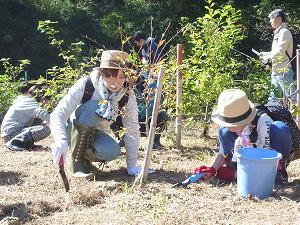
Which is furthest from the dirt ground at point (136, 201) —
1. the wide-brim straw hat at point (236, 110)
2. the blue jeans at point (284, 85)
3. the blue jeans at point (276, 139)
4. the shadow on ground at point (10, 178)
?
the blue jeans at point (284, 85)

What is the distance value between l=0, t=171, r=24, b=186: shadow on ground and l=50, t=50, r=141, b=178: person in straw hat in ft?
1.49

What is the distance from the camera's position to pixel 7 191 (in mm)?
3648

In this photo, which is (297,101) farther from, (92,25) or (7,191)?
(92,25)

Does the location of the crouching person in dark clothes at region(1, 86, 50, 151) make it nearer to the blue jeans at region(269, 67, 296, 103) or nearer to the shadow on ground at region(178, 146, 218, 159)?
the shadow on ground at region(178, 146, 218, 159)

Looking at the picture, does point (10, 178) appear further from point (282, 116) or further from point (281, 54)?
point (281, 54)

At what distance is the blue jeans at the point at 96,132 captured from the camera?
3.73 metres

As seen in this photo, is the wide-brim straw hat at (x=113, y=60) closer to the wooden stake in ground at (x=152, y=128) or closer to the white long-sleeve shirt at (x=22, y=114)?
the wooden stake in ground at (x=152, y=128)

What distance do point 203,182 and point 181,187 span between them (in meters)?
0.20

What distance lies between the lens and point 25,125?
5.88 metres

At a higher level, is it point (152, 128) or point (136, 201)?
point (152, 128)

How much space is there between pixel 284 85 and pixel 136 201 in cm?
274

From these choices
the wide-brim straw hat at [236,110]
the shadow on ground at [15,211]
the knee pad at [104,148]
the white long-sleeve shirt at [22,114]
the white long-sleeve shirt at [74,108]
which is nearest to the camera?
the shadow on ground at [15,211]

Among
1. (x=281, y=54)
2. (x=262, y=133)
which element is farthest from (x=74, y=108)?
(x=281, y=54)

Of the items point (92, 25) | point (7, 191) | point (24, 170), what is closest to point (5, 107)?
point (24, 170)
